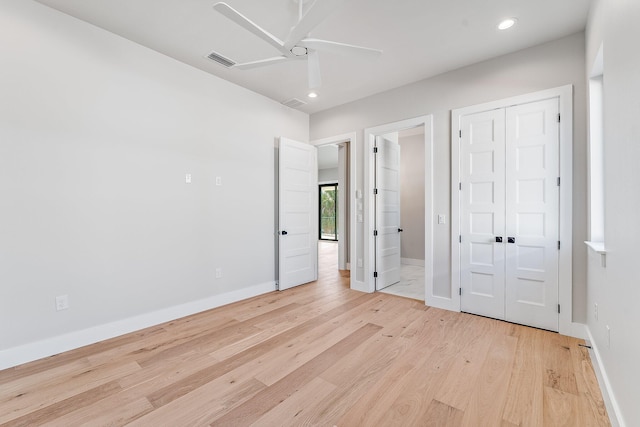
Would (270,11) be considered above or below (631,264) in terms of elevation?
above

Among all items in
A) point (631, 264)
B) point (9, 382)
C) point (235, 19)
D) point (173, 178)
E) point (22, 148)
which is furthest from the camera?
point (173, 178)

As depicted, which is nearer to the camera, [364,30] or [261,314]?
[364,30]

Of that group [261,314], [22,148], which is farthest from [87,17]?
[261,314]

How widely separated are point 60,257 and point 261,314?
2.00 metres

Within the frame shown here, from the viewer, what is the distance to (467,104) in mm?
3297

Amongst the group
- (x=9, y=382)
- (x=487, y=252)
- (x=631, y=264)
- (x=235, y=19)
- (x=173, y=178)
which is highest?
(x=235, y=19)

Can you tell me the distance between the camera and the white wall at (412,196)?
6312 mm

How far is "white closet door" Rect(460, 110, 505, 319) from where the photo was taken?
121 inches

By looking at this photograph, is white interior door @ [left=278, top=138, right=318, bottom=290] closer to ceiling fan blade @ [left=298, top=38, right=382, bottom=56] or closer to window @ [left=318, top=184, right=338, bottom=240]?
ceiling fan blade @ [left=298, top=38, right=382, bottom=56]

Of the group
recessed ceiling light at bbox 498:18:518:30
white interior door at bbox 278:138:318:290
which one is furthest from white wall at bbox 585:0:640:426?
white interior door at bbox 278:138:318:290

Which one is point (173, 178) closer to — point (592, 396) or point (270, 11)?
point (270, 11)

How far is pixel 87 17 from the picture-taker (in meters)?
2.52

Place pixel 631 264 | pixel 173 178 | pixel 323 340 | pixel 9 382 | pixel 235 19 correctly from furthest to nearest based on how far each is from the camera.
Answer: pixel 173 178 → pixel 323 340 → pixel 9 382 → pixel 235 19 → pixel 631 264

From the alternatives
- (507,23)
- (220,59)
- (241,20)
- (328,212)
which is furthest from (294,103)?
(328,212)
